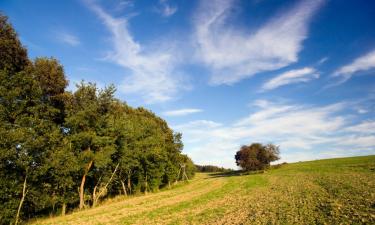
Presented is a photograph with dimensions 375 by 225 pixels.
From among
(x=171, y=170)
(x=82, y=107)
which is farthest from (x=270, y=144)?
(x=82, y=107)

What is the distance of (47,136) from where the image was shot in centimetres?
2877

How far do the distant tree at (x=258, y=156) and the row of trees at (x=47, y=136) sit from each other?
5858cm

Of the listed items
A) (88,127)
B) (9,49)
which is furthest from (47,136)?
(9,49)

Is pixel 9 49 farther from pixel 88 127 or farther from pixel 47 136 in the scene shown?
pixel 88 127

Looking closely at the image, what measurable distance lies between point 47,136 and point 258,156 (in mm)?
79824

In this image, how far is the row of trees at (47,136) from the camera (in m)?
24.6

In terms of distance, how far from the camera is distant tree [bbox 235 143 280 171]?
308 ft

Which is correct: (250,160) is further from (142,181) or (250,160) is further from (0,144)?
(0,144)

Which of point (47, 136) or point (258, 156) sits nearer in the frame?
point (47, 136)

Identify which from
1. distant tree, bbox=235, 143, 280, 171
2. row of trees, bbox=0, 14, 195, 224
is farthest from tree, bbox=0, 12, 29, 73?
distant tree, bbox=235, 143, 280, 171

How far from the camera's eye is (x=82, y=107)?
34.9 meters

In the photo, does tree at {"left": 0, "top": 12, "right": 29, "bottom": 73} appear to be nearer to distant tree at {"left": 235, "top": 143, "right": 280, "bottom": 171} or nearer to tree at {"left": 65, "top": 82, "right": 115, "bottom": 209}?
tree at {"left": 65, "top": 82, "right": 115, "bottom": 209}

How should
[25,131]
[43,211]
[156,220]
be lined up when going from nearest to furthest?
[156,220], [25,131], [43,211]

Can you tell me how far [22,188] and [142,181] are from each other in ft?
114
